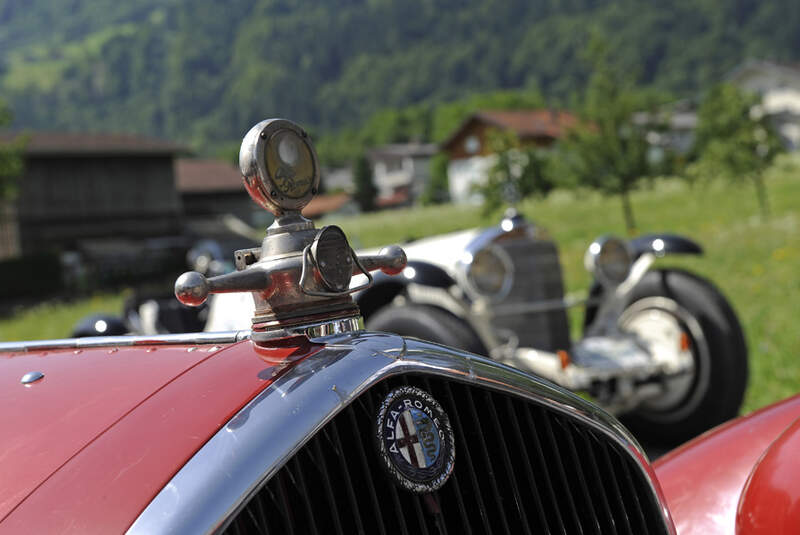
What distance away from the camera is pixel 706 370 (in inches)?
186

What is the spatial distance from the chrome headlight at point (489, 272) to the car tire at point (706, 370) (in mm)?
987

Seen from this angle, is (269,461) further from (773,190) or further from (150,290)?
(773,190)

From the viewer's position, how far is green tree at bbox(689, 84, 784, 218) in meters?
19.6

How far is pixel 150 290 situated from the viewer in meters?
6.08

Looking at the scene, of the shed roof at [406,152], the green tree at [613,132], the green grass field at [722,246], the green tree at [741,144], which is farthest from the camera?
the shed roof at [406,152]

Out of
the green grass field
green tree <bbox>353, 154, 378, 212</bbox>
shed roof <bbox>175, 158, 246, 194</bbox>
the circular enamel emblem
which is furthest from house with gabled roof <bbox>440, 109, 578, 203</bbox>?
the circular enamel emblem

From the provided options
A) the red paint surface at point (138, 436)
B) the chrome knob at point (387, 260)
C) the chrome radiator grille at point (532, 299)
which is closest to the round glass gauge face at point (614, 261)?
the chrome radiator grille at point (532, 299)

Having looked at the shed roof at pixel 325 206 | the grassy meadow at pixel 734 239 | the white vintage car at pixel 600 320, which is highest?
the shed roof at pixel 325 206

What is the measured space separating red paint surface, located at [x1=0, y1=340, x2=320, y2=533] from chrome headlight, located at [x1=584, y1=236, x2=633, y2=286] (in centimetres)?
396

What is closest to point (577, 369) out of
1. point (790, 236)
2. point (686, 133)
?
point (790, 236)

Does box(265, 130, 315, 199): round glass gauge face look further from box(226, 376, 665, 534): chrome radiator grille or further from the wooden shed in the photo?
the wooden shed

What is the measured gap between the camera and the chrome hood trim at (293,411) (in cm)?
107

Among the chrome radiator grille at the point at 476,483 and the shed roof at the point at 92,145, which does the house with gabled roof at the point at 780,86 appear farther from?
the chrome radiator grille at the point at 476,483

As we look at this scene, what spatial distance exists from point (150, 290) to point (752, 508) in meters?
4.93
